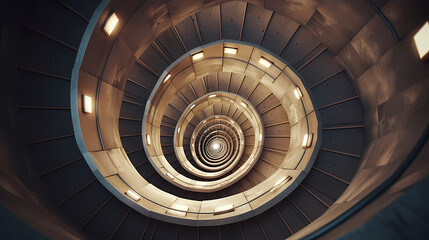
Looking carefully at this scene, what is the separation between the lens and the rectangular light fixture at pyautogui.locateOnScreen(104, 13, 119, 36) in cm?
359

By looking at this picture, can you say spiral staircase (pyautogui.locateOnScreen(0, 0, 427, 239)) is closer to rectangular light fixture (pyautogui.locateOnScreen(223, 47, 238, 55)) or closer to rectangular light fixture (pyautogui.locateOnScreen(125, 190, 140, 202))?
rectangular light fixture (pyautogui.locateOnScreen(125, 190, 140, 202))

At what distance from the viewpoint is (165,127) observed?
1199cm

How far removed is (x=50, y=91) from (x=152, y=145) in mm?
5351

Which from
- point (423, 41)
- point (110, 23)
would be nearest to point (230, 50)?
point (110, 23)

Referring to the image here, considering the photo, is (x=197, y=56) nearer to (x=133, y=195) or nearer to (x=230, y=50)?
(x=230, y=50)

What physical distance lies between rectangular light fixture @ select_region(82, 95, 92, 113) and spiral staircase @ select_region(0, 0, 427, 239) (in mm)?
280

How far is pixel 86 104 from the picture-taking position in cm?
380

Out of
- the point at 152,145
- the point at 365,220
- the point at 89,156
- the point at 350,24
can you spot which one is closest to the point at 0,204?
the point at 89,156

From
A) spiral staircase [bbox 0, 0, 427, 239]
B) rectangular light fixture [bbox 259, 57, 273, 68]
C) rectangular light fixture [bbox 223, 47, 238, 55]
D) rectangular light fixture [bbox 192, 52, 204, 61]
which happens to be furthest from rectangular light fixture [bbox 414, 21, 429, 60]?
rectangular light fixture [bbox 192, 52, 204, 61]

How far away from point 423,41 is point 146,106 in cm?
748

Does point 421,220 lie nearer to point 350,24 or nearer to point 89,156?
point 350,24

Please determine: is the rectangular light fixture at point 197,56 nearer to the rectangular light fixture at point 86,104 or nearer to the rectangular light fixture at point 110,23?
the rectangular light fixture at point 110,23

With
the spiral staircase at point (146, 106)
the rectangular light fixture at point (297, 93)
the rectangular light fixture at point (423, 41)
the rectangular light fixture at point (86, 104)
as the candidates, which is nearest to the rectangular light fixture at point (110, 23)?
the spiral staircase at point (146, 106)

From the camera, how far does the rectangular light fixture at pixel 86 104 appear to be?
3.70m
